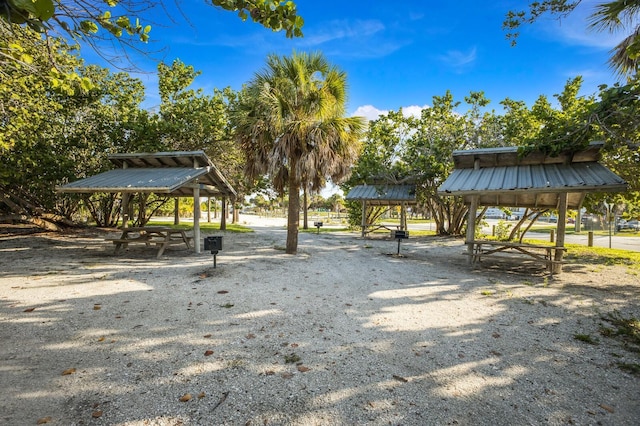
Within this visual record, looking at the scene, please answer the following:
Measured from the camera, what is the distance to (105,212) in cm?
1919

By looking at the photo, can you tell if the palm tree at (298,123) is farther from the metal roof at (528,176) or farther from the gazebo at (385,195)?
the gazebo at (385,195)

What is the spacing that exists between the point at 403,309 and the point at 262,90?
27.9 ft

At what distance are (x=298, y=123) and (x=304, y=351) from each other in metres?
8.01

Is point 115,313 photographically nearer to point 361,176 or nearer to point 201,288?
point 201,288

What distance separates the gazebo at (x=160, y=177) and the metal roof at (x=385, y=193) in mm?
8791

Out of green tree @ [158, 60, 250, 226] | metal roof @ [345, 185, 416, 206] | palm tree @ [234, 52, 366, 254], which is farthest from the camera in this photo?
metal roof @ [345, 185, 416, 206]

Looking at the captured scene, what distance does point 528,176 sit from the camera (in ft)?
→ 29.5

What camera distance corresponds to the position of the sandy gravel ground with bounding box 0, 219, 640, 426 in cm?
259

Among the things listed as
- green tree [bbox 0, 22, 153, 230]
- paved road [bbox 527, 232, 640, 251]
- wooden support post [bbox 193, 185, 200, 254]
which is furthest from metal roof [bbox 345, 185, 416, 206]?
green tree [bbox 0, 22, 153, 230]

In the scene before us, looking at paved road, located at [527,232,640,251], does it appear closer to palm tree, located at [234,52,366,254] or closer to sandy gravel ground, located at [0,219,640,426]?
sandy gravel ground, located at [0,219,640,426]

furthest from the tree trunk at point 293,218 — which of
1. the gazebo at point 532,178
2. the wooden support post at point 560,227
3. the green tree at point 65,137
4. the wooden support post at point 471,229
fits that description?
the green tree at point 65,137

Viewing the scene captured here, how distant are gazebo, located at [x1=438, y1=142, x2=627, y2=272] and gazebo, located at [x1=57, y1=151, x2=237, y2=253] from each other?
8.94 metres

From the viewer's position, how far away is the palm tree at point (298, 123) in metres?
10.1

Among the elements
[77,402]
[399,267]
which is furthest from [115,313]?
[399,267]
